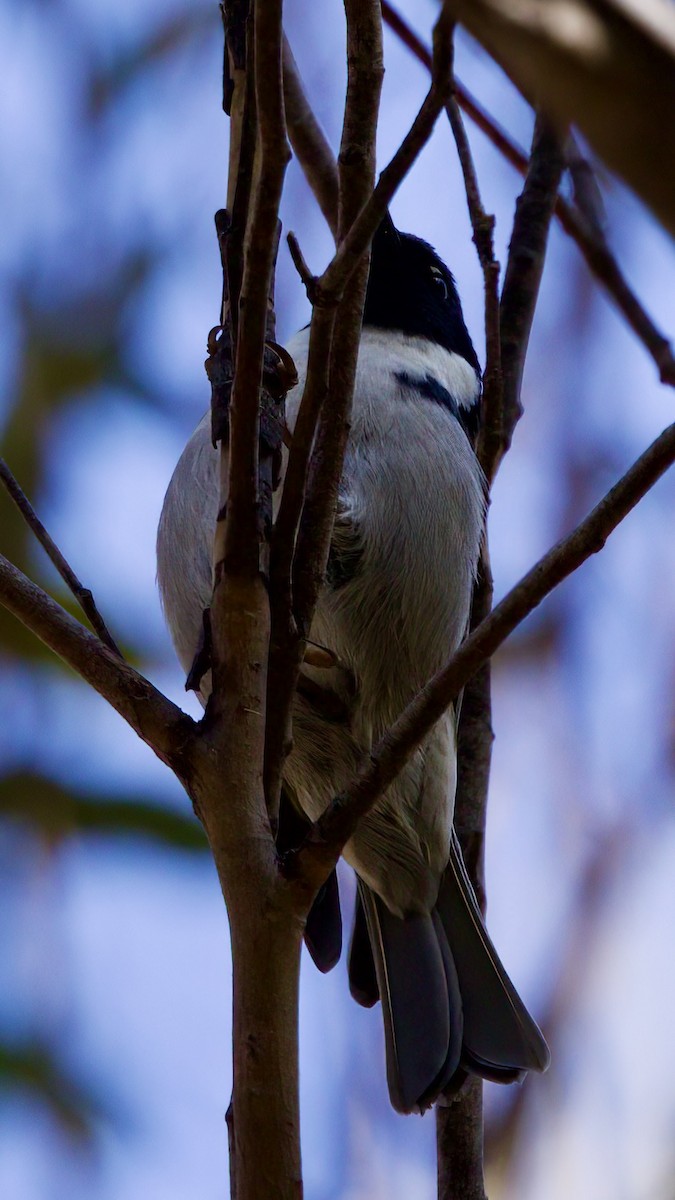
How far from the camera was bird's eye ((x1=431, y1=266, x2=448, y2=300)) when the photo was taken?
10.7 ft

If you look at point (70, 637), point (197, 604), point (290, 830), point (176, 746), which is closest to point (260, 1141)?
point (176, 746)

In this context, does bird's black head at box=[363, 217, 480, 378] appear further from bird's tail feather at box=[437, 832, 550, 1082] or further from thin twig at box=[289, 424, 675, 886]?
thin twig at box=[289, 424, 675, 886]

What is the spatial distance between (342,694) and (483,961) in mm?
635

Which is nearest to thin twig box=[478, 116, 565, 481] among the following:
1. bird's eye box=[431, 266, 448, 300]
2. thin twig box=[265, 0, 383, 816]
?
bird's eye box=[431, 266, 448, 300]

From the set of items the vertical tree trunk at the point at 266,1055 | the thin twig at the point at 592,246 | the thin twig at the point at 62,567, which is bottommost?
the vertical tree trunk at the point at 266,1055

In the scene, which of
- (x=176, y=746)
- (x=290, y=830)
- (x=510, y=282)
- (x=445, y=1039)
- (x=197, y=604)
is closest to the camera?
(x=176, y=746)

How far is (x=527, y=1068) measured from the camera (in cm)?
238

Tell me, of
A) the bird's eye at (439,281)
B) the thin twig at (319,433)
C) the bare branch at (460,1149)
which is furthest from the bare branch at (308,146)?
the bare branch at (460,1149)

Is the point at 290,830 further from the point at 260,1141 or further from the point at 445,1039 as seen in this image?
the point at 260,1141

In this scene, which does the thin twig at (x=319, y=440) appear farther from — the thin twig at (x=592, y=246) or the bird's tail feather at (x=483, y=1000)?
the bird's tail feather at (x=483, y=1000)

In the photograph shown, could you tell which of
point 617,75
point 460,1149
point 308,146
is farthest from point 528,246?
point 617,75

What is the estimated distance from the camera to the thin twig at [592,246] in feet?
4.98

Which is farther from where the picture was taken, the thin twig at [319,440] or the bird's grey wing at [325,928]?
the bird's grey wing at [325,928]

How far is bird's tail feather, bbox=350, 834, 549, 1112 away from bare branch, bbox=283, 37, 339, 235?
52.3 inches
